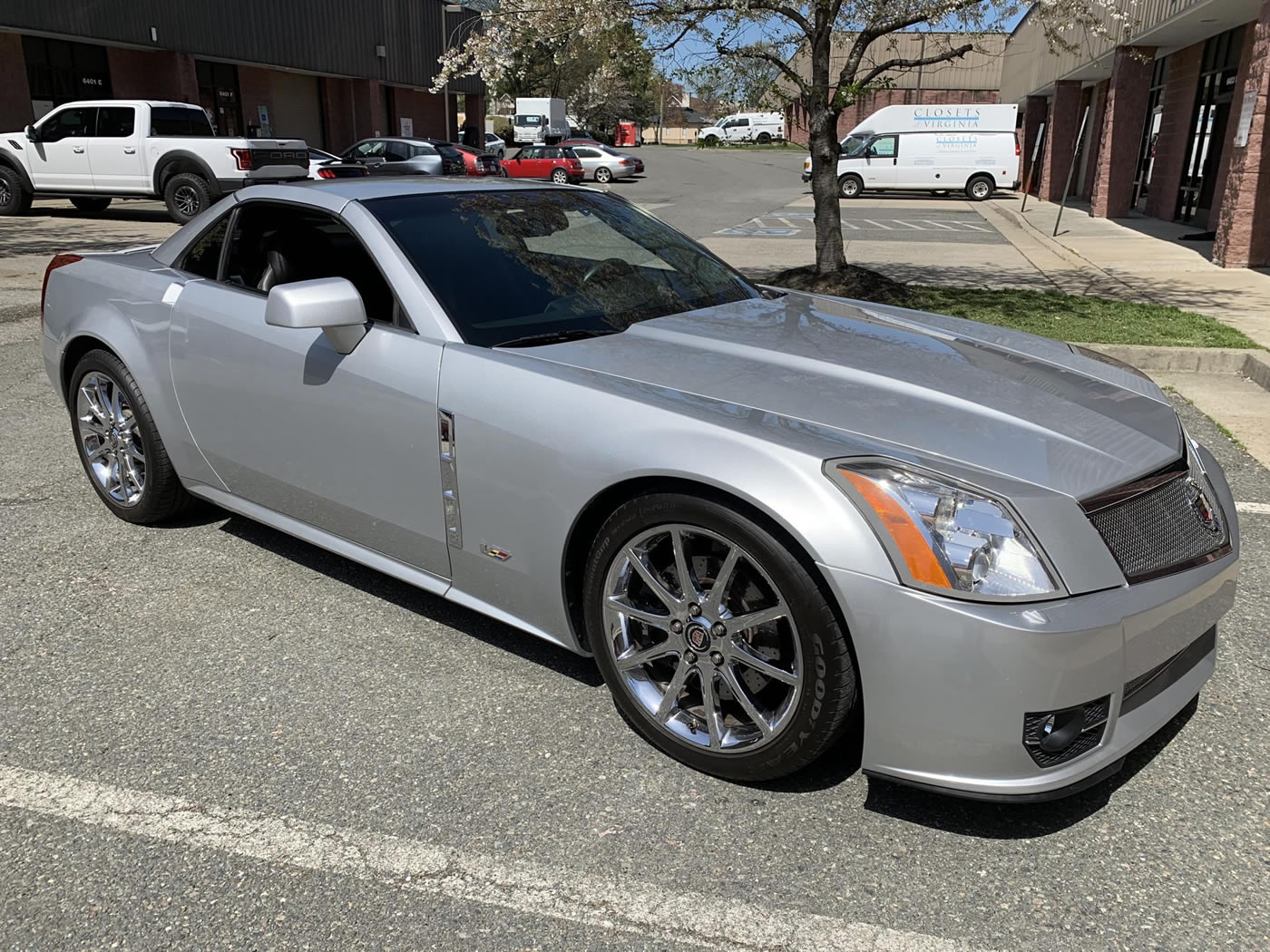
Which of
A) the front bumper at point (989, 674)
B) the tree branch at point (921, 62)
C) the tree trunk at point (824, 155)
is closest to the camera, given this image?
the front bumper at point (989, 674)

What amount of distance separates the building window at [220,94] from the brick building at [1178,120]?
22279 mm

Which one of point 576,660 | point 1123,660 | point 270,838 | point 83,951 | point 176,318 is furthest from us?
point 176,318

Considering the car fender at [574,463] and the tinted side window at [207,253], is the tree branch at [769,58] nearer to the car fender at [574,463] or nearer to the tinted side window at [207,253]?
the tinted side window at [207,253]

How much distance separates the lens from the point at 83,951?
86.3 inches

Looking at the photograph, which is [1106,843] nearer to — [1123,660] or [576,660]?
[1123,660]

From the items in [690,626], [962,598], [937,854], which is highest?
[962,598]

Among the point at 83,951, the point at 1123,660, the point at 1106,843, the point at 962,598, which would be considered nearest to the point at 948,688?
the point at 962,598

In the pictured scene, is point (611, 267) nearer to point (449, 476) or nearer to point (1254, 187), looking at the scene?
point (449, 476)

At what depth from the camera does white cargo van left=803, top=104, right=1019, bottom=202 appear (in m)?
30.5

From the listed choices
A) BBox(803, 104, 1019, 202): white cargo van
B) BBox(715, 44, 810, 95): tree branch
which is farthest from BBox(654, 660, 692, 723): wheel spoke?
BBox(803, 104, 1019, 202): white cargo van

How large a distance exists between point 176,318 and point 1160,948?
377cm

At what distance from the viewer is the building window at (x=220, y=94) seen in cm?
2947

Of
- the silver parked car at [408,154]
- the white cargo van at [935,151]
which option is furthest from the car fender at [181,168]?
the white cargo van at [935,151]

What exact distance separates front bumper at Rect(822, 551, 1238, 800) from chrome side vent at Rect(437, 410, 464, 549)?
1254 mm
